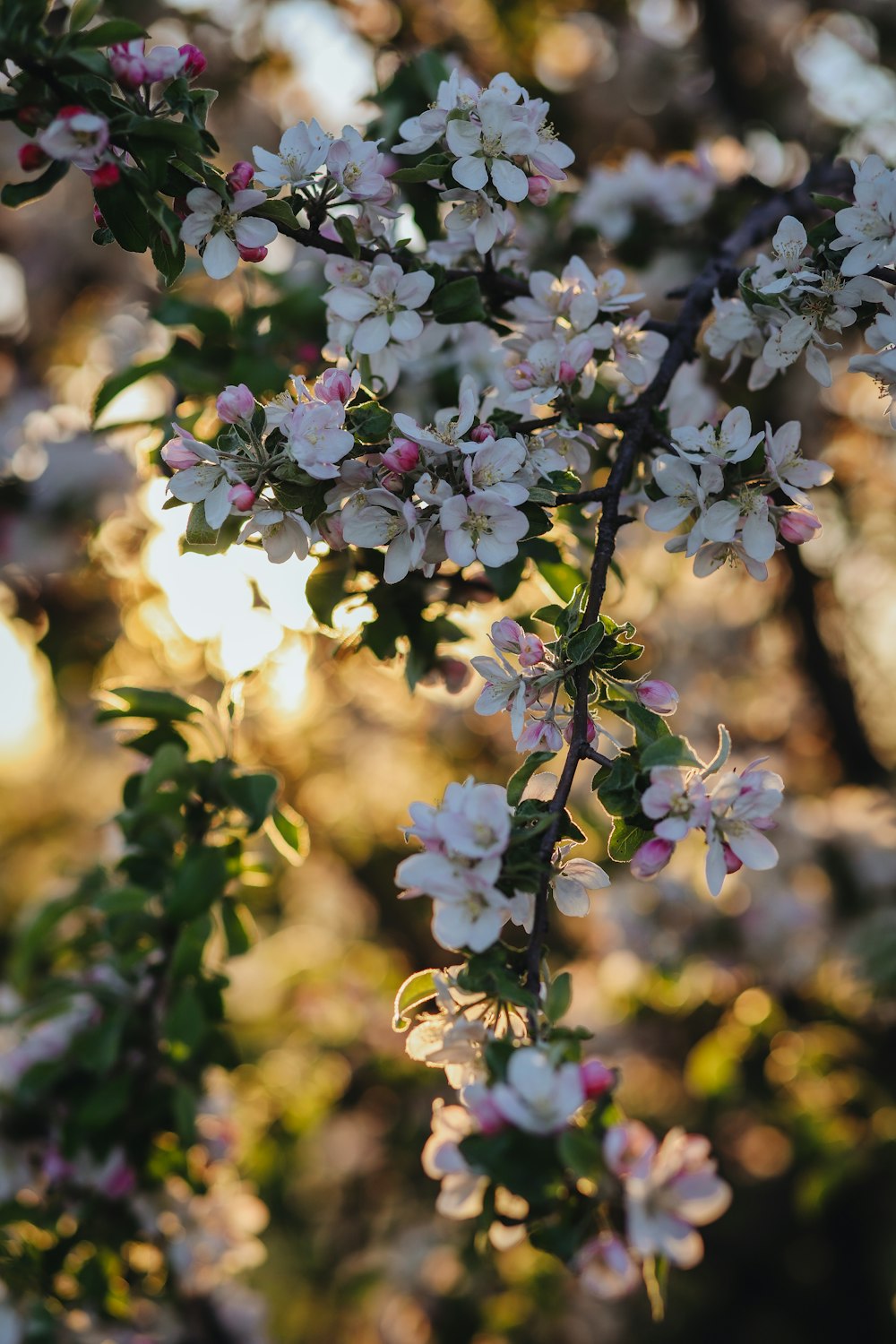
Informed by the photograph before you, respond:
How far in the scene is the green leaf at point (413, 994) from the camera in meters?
0.89

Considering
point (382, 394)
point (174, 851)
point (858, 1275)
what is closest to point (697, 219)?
point (382, 394)

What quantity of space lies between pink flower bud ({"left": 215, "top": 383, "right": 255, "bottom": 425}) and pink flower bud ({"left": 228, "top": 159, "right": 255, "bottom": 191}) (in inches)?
8.4

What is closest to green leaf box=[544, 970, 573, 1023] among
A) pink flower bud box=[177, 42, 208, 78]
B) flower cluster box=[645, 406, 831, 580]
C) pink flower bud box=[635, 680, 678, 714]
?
pink flower bud box=[635, 680, 678, 714]

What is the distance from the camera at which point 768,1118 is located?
2832 millimetres

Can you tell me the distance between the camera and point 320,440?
2.92ft

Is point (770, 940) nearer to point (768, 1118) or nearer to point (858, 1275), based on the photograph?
point (768, 1118)

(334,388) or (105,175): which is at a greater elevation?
(105,175)

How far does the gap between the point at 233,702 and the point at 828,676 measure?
2455mm

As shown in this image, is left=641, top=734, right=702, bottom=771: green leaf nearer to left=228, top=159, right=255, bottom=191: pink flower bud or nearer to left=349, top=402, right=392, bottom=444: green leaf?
left=349, top=402, right=392, bottom=444: green leaf

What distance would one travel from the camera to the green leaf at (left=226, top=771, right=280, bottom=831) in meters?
1.28

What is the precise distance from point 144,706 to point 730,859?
83 cm

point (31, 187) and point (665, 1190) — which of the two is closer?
point (665, 1190)

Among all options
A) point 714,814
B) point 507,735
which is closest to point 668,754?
point 714,814

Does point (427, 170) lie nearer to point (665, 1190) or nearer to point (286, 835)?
point (286, 835)
